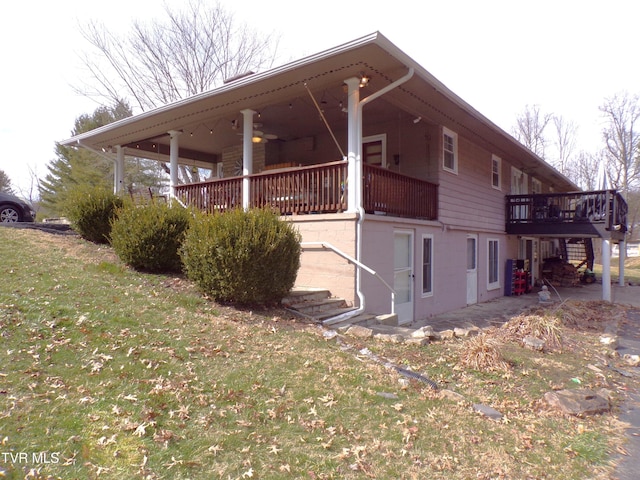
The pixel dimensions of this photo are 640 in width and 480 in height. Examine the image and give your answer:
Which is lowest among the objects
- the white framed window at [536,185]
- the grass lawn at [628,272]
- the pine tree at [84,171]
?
the grass lawn at [628,272]

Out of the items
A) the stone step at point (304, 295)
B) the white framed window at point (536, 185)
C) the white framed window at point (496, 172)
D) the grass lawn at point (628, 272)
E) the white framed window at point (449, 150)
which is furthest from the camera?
the grass lawn at point (628, 272)

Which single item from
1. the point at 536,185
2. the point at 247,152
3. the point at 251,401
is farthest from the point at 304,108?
the point at 536,185

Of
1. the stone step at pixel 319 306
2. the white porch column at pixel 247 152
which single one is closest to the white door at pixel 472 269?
the stone step at pixel 319 306

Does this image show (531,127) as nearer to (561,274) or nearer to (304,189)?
(561,274)

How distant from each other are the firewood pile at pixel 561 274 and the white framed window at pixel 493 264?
5975mm

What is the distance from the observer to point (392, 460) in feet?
9.86

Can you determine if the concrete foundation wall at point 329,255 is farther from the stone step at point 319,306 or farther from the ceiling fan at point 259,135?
the ceiling fan at point 259,135

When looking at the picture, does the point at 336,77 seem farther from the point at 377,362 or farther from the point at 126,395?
the point at 126,395

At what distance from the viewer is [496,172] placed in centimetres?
1438

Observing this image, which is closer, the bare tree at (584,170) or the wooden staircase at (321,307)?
the wooden staircase at (321,307)

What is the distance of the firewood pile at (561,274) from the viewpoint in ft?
61.0

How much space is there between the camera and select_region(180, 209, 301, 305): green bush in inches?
236

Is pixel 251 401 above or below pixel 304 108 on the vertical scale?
below

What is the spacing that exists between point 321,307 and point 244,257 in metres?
1.63
